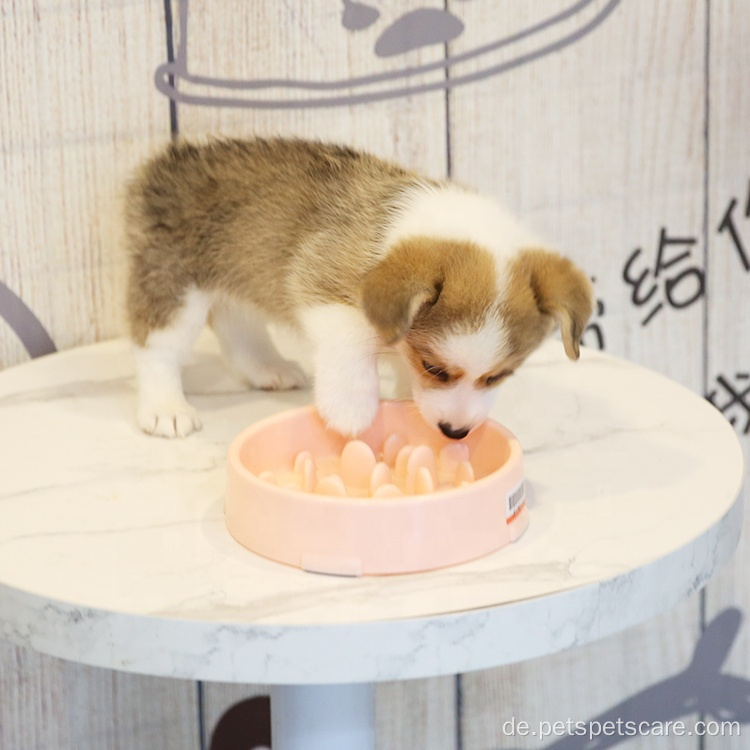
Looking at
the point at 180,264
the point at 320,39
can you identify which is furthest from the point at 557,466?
the point at 320,39

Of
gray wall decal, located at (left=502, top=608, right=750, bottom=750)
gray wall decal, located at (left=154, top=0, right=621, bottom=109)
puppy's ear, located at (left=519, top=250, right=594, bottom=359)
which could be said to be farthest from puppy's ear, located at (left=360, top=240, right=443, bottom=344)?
gray wall decal, located at (left=502, top=608, right=750, bottom=750)

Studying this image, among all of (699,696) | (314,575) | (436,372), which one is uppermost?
(436,372)

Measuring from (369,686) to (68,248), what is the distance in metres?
0.90

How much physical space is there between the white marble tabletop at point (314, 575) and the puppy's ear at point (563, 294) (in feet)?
0.50

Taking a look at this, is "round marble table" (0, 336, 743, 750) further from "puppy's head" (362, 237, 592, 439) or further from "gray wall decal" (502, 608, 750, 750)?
"gray wall decal" (502, 608, 750, 750)

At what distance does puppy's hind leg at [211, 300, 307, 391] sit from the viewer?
1.61 meters

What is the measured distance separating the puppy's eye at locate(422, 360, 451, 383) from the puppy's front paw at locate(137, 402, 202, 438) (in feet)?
1.11

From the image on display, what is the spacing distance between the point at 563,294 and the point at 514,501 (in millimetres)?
323

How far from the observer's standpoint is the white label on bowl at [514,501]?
1.08 meters

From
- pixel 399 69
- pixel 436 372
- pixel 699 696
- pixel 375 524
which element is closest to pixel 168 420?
pixel 436 372

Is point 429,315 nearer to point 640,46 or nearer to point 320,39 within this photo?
point 320,39

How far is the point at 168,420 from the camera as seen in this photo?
1.42 metres

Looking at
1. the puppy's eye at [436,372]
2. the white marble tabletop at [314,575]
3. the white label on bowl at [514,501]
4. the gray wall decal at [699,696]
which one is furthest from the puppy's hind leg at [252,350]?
the gray wall decal at [699,696]

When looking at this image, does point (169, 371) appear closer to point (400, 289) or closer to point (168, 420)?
point (168, 420)
